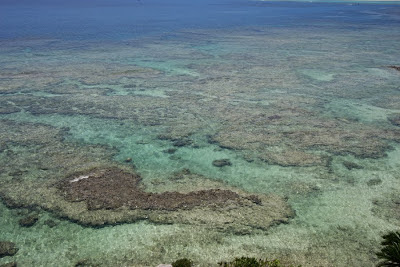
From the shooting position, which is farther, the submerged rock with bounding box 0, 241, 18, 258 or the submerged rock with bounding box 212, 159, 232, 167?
the submerged rock with bounding box 212, 159, 232, 167

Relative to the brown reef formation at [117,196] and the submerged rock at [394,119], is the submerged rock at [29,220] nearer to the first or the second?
the brown reef formation at [117,196]

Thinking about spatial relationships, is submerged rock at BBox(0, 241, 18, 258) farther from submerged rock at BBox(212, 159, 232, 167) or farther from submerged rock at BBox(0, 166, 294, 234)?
submerged rock at BBox(212, 159, 232, 167)

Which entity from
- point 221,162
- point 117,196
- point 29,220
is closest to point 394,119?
point 221,162

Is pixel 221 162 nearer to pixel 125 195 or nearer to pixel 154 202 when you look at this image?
pixel 154 202

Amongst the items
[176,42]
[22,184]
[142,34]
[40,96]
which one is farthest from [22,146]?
[142,34]

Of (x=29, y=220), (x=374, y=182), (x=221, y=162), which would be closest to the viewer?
(x=29, y=220)

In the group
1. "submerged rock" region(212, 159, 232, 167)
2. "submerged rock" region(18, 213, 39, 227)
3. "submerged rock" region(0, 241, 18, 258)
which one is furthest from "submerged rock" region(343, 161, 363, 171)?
"submerged rock" region(0, 241, 18, 258)
